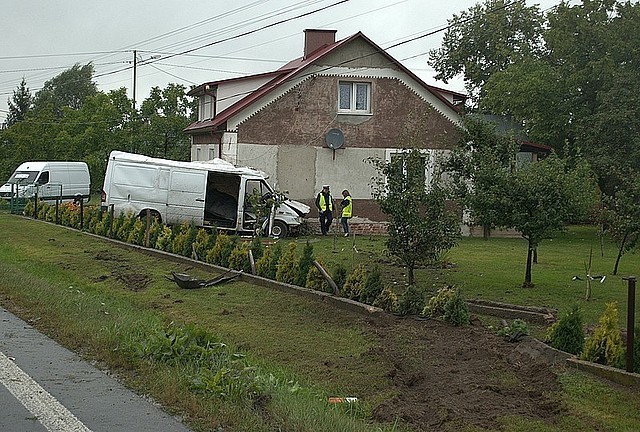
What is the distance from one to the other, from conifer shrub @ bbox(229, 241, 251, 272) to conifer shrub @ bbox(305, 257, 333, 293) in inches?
112

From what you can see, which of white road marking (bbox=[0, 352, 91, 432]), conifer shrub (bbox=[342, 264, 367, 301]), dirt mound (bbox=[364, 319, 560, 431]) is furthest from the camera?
conifer shrub (bbox=[342, 264, 367, 301])

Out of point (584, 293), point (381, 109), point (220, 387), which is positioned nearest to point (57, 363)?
point (220, 387)

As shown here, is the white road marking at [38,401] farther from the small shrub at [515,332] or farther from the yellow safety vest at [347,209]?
the yellow safety vest at [347,209]

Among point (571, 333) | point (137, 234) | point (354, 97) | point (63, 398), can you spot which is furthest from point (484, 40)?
point (63, 398)

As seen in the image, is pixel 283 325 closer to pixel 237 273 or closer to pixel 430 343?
pixel 430 343

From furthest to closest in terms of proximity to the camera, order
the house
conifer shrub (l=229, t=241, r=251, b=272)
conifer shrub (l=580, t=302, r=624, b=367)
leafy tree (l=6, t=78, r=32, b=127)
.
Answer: leafy tree (l=6, t=78, r=32, b=127)
the house
conifer shrub (l=229, t=241, r=251, b=272)
conifer shrub (l=580, t=302, r=624, b=367)

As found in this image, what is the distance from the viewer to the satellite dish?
32250 millimetres

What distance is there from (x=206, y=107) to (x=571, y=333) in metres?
28.9

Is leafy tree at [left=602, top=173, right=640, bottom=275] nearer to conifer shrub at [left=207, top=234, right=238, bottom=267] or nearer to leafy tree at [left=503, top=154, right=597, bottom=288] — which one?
leafy tree at [left=503, top=154, right=597, bottom=288]

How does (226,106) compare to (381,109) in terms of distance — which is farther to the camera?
(226,106)

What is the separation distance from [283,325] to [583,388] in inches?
192

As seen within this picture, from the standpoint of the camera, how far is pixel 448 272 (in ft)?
64.4

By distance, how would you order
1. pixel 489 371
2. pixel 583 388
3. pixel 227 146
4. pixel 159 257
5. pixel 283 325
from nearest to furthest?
1. pixel 583 388
2. pixel 489 371
3. pixel 283 325
4. pixel 159 257
5. pixel 227 146

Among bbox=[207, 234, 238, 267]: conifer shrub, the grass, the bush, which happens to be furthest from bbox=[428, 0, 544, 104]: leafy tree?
the bush
